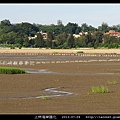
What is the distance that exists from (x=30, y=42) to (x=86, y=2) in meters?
140

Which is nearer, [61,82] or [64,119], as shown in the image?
[64,119]

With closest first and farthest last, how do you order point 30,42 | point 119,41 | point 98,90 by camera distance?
point 98,90
point 119,41
point 30,42

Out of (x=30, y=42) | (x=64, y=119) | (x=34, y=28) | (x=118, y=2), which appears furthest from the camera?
(x=34, y=28)

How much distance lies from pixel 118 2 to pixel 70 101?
36.7ft

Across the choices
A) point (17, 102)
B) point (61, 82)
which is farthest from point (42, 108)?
point (61, 82)

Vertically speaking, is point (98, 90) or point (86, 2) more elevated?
point (86, 2)

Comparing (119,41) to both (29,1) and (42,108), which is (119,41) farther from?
(29,1)

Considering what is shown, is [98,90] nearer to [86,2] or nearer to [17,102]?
[17,102]

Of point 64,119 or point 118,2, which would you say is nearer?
point 118,2

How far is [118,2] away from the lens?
555cm

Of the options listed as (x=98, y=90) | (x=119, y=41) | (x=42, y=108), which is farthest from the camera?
(x=119, y=41)

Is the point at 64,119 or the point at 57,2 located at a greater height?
the point at 57,2

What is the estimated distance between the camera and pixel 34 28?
196m

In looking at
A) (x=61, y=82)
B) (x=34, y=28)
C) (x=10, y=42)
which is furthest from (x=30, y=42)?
(x=61, y=82)
